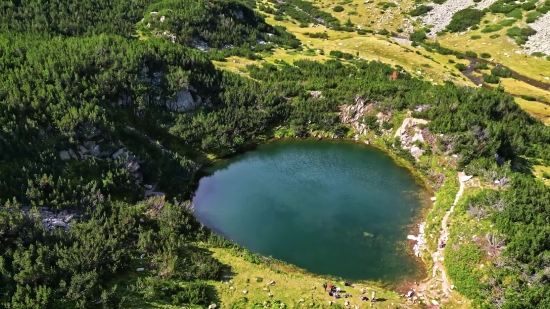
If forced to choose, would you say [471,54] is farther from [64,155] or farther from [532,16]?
[64,155]

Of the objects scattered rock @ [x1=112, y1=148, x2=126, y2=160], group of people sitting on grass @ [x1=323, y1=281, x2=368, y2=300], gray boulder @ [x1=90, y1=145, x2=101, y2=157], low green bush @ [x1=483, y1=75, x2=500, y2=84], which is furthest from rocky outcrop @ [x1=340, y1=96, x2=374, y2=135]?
low green bush @ [x1=483, y1=75, x2=500, y2=84]

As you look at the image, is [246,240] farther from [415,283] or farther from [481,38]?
[481,38]

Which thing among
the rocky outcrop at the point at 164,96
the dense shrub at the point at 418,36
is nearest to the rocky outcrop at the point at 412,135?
the rocky outcrop at the point at 164,96

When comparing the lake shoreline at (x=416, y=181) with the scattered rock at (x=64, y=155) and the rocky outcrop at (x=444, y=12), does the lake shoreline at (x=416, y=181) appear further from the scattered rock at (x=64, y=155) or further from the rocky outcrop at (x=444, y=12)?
the rocky outcrop at (x=444, y=12)

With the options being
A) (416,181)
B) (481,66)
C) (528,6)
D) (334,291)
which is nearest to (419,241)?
(334,291)

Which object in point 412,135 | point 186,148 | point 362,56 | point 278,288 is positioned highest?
point 362,56
